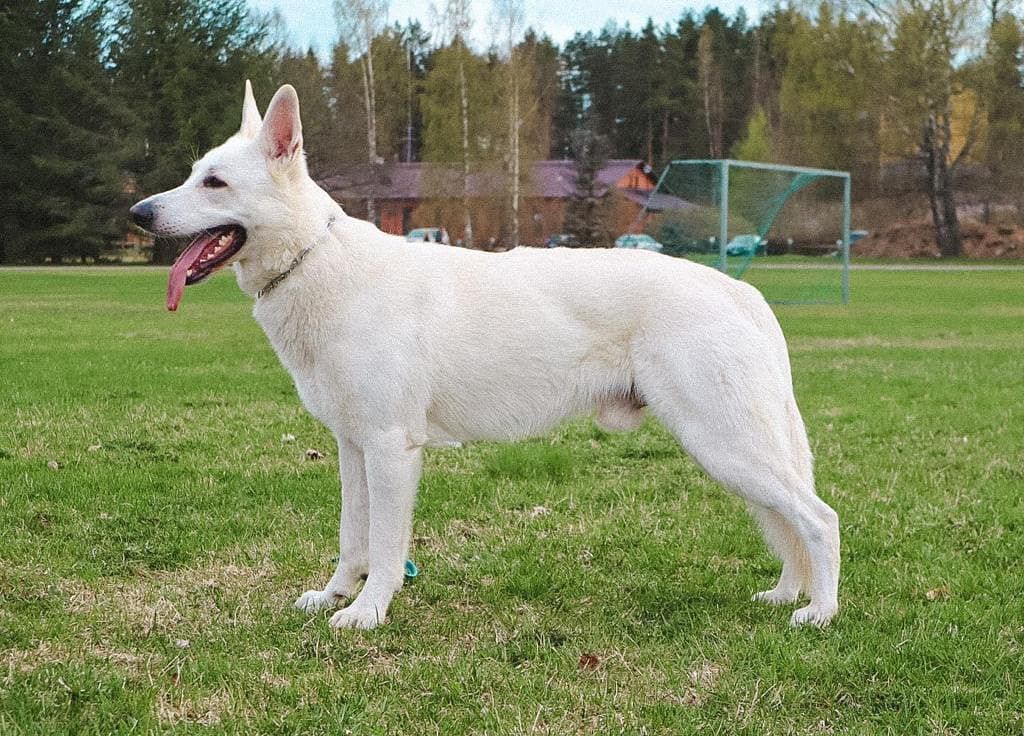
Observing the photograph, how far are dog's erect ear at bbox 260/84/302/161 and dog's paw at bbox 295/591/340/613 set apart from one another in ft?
5.61

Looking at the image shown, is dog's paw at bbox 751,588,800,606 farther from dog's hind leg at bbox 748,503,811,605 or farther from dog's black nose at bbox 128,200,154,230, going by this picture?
dog's black nose at bbox 128,200,154,230

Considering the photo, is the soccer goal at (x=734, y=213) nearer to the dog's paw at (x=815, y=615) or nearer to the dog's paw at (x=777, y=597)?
the dog's paw at (x=777, y=597)

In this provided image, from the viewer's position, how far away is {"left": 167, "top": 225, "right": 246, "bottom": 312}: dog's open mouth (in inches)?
158

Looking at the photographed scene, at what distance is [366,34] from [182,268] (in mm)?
43361

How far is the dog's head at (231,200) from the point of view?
3.99m

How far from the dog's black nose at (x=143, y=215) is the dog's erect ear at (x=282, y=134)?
18.8 inches

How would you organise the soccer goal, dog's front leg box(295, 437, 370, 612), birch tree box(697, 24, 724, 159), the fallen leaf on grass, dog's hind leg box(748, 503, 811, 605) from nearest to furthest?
the fallen leaf on grass → dog's hind leg box(748, 503, 811, 605) → dog's front leg box(295, 437, 370, 612) → the soccer goal → birch tree box(697, 24, 724, 159)

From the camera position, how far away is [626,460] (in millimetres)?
6867

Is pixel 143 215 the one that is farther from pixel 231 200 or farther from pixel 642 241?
pixel 642 241

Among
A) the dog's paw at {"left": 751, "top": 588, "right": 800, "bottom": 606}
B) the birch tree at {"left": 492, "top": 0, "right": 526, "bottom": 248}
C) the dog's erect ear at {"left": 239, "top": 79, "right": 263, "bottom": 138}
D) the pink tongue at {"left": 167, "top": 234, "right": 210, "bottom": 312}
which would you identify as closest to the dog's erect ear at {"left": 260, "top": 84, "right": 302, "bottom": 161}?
the dog's erect ear at {"left": 239, "top": 79, "right": 263, "bottom": 138}

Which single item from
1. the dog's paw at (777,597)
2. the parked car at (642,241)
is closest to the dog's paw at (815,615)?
the dog's paw at (777,597)

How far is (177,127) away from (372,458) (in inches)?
1895

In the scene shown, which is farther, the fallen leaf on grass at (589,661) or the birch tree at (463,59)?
the birch tree at (463,59)

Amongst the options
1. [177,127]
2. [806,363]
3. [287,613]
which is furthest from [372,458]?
[177,127]
